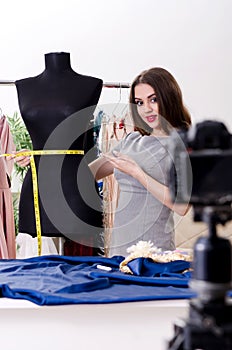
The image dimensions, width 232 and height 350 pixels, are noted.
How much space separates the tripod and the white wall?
121 inches

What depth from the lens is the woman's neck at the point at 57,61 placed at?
2473 mm

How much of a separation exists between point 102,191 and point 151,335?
1661 mm

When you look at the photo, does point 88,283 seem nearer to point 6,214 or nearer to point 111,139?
point 6,214

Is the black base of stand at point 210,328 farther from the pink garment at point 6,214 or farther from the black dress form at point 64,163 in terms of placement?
the pink garment at point 6,214

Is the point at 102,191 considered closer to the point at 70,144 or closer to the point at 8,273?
the point at 70,144

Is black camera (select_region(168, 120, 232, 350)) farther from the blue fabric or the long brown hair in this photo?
the long brown hair

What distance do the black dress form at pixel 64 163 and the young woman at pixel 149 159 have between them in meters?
0.12

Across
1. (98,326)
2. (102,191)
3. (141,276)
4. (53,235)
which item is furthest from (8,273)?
(102,191)

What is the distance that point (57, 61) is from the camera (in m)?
2.48

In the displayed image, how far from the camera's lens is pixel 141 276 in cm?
159

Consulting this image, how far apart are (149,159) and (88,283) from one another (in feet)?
2.84

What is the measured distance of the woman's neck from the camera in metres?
2.47

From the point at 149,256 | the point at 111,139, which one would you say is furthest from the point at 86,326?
the point at 111,139

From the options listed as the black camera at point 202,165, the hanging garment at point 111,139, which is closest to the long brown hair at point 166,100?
the hanging garment at point 111,139
